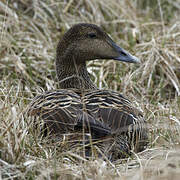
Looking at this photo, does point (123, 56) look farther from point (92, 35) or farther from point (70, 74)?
point (70, 74)

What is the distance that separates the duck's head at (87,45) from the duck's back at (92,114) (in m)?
0.65

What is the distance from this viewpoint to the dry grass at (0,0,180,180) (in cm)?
287

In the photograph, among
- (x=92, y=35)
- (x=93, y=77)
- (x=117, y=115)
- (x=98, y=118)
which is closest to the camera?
(x=98, y=118)

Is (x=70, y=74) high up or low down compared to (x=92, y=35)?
down

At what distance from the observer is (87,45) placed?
13.9 ft

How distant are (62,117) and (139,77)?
2.04 metres

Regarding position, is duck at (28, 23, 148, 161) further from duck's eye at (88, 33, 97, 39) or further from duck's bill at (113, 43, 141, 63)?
duck's bill at (113, 43, 141, 63)

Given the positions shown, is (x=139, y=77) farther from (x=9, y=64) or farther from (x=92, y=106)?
(x=92, y=106)

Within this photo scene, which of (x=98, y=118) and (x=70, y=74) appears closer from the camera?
(x=98, y=118)

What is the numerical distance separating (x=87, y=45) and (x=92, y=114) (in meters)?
1.12

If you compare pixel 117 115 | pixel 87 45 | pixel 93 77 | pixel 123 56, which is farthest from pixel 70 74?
pixel 117 115

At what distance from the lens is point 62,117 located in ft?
10.6

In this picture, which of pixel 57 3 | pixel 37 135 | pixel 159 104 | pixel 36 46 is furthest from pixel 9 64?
pixel 37 135

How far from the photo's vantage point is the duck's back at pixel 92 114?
3.19 metres
